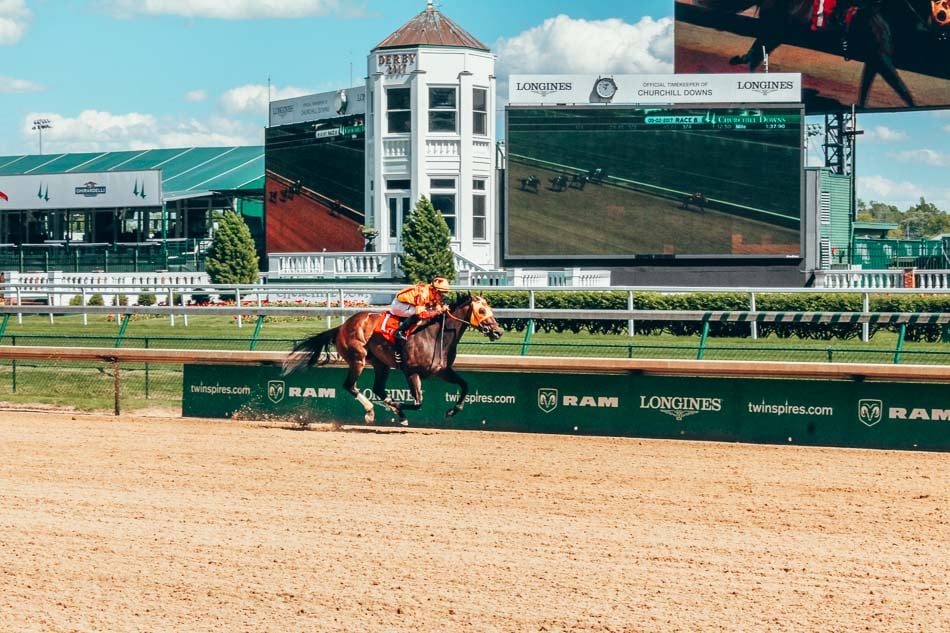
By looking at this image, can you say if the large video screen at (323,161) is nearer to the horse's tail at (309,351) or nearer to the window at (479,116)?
the window at (479,116)

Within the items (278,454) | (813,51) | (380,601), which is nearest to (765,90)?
(813,51)

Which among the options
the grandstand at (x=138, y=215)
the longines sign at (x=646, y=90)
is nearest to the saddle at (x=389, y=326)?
the longines sign at (x=646, y=90)

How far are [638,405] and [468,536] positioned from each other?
6230 mm

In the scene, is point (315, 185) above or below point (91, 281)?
above

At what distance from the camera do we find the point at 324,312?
66.7 ft

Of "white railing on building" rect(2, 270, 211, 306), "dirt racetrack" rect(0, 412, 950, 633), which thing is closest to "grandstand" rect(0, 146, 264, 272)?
"white railing on building" rect(2, 270, 211, 306)

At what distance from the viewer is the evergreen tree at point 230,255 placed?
39.2 meters

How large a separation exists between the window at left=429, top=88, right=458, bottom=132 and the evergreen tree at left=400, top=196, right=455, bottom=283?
406 centimetres

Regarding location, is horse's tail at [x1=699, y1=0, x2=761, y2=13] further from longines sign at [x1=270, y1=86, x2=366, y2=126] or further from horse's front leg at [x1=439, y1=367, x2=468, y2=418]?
horse's front leg at [x1=439, y1=367, x2=468, y2=418]

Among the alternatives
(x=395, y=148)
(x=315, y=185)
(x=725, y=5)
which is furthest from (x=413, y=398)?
(x=725, y=5)

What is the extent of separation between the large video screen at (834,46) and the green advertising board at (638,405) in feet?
113

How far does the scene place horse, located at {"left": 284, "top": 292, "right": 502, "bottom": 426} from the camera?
15.6m

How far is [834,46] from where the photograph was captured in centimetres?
4869

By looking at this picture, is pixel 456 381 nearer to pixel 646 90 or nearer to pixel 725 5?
pixel 646 90
